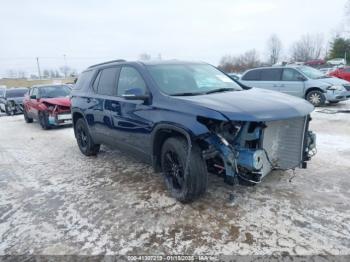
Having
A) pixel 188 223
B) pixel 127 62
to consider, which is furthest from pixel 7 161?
pixel 188 223

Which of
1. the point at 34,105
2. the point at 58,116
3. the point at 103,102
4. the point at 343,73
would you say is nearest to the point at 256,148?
the point at 103,102

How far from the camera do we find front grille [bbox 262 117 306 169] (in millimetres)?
3520

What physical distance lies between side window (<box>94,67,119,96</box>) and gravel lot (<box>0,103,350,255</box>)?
138cm

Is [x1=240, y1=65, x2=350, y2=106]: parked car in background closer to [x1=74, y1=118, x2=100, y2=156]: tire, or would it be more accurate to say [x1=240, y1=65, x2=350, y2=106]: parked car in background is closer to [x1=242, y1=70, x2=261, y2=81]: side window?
[x1=242, y1=70, x2=261, y2=81]: side window

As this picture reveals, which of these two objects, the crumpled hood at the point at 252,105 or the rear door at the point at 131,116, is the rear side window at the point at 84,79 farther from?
the crumpled hood at the point at 252,105

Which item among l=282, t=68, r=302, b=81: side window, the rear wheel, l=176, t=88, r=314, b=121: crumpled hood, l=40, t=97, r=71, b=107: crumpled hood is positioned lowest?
the rear wheel

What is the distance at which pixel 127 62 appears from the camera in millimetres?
4699

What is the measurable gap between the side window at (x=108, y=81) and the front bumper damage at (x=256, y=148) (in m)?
2.16

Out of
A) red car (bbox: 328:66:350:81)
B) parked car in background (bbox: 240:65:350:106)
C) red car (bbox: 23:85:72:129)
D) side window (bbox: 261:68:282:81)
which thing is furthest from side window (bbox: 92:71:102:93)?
red car (bbox: 328:66:350:81)

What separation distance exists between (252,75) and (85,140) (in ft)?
27.6

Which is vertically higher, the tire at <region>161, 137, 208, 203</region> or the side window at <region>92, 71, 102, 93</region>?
the side window at <region>92, 71, 102, 93</region>

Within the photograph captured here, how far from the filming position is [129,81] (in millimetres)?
4508

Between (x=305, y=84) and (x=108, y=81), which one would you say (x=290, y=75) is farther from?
(x=108, y=81)

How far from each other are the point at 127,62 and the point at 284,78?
27.8 ft
